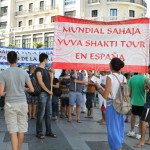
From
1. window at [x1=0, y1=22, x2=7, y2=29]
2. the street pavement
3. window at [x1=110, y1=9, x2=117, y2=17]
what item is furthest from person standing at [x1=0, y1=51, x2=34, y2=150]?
window at [x1=0, y1=22, x2=7, y2=29]

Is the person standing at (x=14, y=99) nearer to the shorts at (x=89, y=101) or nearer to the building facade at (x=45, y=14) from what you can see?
the shorts at (x=89, y=101)

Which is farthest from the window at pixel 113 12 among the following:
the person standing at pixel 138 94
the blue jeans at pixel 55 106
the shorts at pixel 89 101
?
the person standing at pixel 138 94

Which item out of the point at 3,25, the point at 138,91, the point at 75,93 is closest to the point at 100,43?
the point at 138,91

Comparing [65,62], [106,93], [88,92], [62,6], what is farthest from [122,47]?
[62,6]

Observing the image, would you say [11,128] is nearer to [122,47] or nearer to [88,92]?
[122,47]

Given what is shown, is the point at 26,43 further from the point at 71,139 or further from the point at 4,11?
the point at 71,139

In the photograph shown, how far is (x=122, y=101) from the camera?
548 cm

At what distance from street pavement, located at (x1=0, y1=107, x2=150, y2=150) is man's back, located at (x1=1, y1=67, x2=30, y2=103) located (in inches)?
53.3

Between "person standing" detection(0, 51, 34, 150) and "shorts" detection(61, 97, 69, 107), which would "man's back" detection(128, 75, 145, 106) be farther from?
"shorts" detection(61, 97, 69, 107)

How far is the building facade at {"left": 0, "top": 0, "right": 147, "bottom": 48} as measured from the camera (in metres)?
60.3

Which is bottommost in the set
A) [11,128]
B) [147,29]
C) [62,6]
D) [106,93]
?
[11,128]

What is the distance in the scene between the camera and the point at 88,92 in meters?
12.0

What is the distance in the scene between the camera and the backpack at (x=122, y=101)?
5438 mm

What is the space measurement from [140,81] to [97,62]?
994 millimetres
